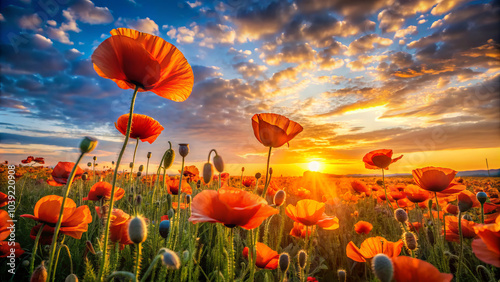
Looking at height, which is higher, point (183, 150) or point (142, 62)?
point (142, 62)

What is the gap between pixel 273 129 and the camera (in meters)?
1.50

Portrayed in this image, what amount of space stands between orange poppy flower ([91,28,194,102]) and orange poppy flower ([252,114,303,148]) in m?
0.46

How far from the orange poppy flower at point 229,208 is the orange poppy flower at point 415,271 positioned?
0.49m

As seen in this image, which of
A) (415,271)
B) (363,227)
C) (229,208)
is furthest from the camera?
(363,227)

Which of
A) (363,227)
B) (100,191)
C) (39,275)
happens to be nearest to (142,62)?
(39,275)

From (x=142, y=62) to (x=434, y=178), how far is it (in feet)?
7.14

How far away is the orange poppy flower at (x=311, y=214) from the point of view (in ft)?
5.98

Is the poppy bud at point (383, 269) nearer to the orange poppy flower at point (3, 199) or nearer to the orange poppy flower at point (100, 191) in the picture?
the orange poppy flower at point (100, 191)

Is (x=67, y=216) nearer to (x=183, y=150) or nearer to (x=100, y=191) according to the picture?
(x=183, y=150)

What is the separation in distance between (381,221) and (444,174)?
2.85 metres

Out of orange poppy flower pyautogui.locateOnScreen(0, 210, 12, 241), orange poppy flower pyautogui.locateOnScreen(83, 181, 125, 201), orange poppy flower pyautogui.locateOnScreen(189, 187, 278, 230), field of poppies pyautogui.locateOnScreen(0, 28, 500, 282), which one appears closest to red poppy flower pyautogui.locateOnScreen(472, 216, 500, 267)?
field of poppies pyautogui.locateOnScreen(0, 28, 500, 282)

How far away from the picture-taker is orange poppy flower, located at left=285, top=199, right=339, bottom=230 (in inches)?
71.8

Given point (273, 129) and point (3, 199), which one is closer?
point (273, 129)

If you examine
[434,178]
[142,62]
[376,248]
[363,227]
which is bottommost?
[363,227]
